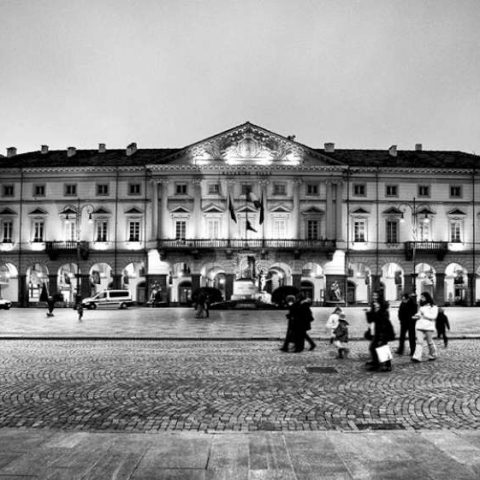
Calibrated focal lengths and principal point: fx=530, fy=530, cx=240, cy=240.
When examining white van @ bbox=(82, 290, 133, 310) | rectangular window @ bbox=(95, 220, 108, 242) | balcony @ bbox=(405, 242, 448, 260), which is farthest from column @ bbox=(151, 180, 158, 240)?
balcony @ bbox=(405, 242, 448, 260)

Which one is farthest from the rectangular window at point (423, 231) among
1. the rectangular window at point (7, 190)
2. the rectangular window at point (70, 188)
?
the rectangular window at point (7, 190)

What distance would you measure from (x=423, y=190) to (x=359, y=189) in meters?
6.77

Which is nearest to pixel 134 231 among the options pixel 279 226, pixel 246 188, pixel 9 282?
pixel 246 188

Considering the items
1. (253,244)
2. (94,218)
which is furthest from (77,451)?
(94,218)

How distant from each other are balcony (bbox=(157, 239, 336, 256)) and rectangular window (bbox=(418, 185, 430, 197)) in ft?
36.2

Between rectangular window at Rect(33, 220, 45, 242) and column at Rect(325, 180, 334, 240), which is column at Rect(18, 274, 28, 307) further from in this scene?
column at Rect(325, 180, 334, 240)

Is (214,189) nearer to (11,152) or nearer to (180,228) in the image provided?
(180,228)

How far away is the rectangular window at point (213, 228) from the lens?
5591 centimetres

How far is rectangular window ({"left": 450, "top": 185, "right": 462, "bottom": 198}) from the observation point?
185 ft

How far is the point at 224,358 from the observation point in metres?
15.5

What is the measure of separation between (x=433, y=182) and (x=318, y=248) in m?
14.5

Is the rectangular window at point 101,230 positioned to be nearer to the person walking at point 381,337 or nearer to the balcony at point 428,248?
the balcony at point 428,248

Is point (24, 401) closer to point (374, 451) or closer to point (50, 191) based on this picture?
point (374, 451)

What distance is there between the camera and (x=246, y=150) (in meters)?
56.6
